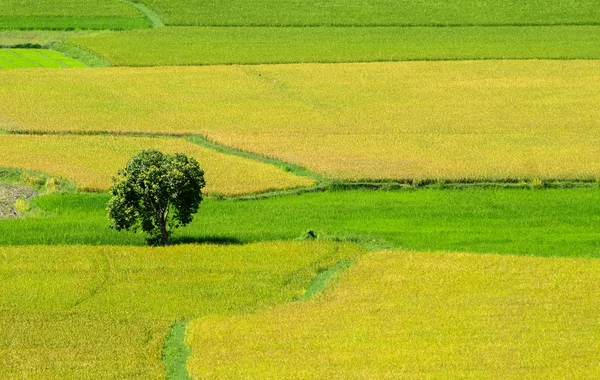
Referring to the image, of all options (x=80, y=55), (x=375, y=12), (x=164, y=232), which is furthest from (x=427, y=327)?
(x=375, y=12)

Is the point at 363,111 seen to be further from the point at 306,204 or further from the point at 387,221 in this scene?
the point at 387,221

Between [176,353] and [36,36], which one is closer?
[176,353]

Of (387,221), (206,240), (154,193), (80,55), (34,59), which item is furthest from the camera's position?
(80,55)

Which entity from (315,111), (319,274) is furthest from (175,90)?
(319,274)

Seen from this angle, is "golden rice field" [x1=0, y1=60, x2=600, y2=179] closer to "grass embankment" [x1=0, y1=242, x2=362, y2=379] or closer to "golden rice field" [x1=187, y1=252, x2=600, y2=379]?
"grass embankment" [x1=0, y1=242, x2=362, y2=379]

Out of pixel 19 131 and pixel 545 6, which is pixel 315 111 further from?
pixel 545 6

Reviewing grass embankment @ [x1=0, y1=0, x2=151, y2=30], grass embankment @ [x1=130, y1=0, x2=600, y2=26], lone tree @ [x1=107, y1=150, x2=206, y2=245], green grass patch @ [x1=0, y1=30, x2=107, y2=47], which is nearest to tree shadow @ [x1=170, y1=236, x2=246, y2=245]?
lone tree @ [x1=107, y1=150, x2=206, y2=245]
